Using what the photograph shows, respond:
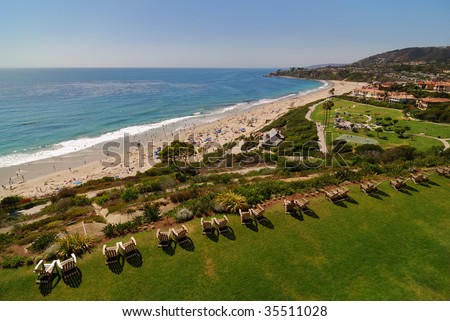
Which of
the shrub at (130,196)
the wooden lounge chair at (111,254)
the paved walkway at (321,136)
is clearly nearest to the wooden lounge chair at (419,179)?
the wooden lounge chair at (111,254)

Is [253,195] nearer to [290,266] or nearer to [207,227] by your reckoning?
[207,227]

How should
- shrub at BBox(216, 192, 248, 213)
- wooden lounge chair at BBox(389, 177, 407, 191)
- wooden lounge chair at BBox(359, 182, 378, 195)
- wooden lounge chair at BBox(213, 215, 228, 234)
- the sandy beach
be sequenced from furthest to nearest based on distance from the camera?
the sandy beach, wooden lounge chair at BBox(389, 177, 407, 191), wooden lounge chair at BBox(359, 182, 378, 195), shrub at BBox(216, 192, 248, 213), wooden lounge chair at BBox(213, 215, 228, 234)

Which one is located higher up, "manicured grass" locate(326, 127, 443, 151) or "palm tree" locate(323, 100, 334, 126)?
"palm tree" locate(323, 100, 334, 126)

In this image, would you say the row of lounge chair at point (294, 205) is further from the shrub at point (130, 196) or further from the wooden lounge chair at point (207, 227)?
the shrub at point (130, 196)

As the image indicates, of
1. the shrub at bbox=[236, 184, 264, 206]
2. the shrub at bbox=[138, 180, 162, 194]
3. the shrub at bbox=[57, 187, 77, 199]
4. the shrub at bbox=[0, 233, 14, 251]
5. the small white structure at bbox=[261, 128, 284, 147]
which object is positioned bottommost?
the shrub at bbox=[57, 187, 77, 199]

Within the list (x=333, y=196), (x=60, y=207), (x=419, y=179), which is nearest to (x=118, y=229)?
(x=60, y=207)

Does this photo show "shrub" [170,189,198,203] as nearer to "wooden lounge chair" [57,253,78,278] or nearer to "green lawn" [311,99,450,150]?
"wooden lounge chair" [57,253,78,278]

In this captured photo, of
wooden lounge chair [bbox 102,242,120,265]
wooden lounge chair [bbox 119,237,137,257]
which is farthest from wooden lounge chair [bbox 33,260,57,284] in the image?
wooden lounge chair [bbox 119,237,137,257]

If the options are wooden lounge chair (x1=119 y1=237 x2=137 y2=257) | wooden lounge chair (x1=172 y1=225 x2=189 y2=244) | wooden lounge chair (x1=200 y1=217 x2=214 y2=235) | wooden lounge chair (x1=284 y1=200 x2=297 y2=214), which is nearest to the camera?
wooden lounge chair (x1=119 y1=237 x2=137 y2=257)

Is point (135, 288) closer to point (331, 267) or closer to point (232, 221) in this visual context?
point (232, 221)
